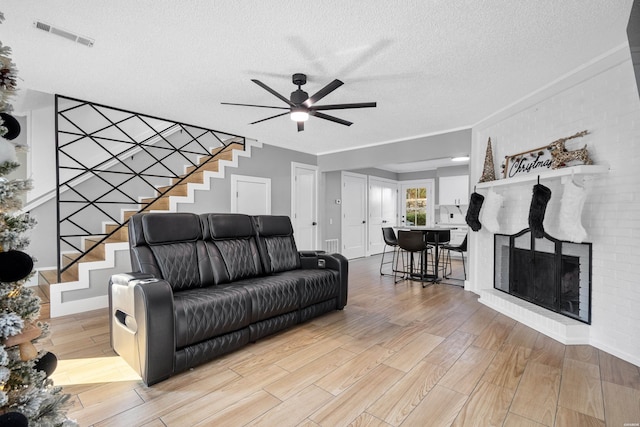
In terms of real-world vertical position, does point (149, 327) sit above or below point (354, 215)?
below

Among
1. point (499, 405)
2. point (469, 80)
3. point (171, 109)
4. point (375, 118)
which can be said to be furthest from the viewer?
point (375, 118)

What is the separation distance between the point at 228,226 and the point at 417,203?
7108 mm

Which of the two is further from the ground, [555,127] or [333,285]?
[555,127]

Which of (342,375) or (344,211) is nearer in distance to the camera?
(342,375)

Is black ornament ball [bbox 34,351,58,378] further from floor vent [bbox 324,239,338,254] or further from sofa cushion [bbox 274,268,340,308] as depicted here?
floor vent [bbox 324,239,338,254]

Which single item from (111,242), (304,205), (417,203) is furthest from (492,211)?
(417,203)

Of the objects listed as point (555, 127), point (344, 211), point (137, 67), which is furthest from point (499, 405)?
point (344, 211)

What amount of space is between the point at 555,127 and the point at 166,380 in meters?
4.24

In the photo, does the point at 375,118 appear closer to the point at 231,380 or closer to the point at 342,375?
the point at 342,375

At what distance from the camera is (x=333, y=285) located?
351cm

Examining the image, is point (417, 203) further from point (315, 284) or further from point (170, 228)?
point (170, 228)

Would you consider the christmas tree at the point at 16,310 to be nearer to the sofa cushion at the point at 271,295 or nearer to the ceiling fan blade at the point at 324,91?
the sofa cushion at the point at 271,295

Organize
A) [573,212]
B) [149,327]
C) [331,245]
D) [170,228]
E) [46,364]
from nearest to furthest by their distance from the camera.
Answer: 1. [46,364]
2. [149,327]
3. [573,212]
4. [170,228]
5. [331,245]

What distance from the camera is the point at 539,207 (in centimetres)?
307
